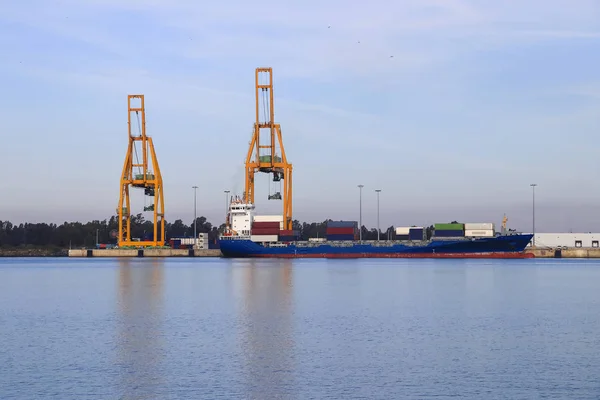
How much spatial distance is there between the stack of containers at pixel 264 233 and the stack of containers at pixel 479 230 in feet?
91.8

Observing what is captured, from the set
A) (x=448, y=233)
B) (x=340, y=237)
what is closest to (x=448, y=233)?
(x=448, y=233)

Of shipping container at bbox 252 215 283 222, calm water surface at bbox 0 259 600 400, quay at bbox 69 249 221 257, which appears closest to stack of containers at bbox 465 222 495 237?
shipping container at bbox 252 215 283 222

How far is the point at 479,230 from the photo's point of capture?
125 meters

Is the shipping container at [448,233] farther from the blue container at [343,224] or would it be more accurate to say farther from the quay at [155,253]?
the quay at [155,253]

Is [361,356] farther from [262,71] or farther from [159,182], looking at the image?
[159,182]

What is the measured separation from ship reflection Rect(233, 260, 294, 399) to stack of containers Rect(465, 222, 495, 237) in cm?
6896

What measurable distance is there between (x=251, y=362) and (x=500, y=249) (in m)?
101

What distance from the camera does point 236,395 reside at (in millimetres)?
22766

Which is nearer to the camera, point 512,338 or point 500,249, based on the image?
point 512,338

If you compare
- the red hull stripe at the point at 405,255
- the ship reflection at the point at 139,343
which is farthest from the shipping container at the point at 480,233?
the ship reflection at the point at 139,343

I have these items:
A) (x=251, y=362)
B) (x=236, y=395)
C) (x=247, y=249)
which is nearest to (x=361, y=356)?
(x=251, y=362)

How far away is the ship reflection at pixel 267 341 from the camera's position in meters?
24.1

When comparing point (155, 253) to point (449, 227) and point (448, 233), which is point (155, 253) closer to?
point (449, 227)

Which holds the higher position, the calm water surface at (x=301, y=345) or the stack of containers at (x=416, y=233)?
the stack of containers at (x=416, y=233)
